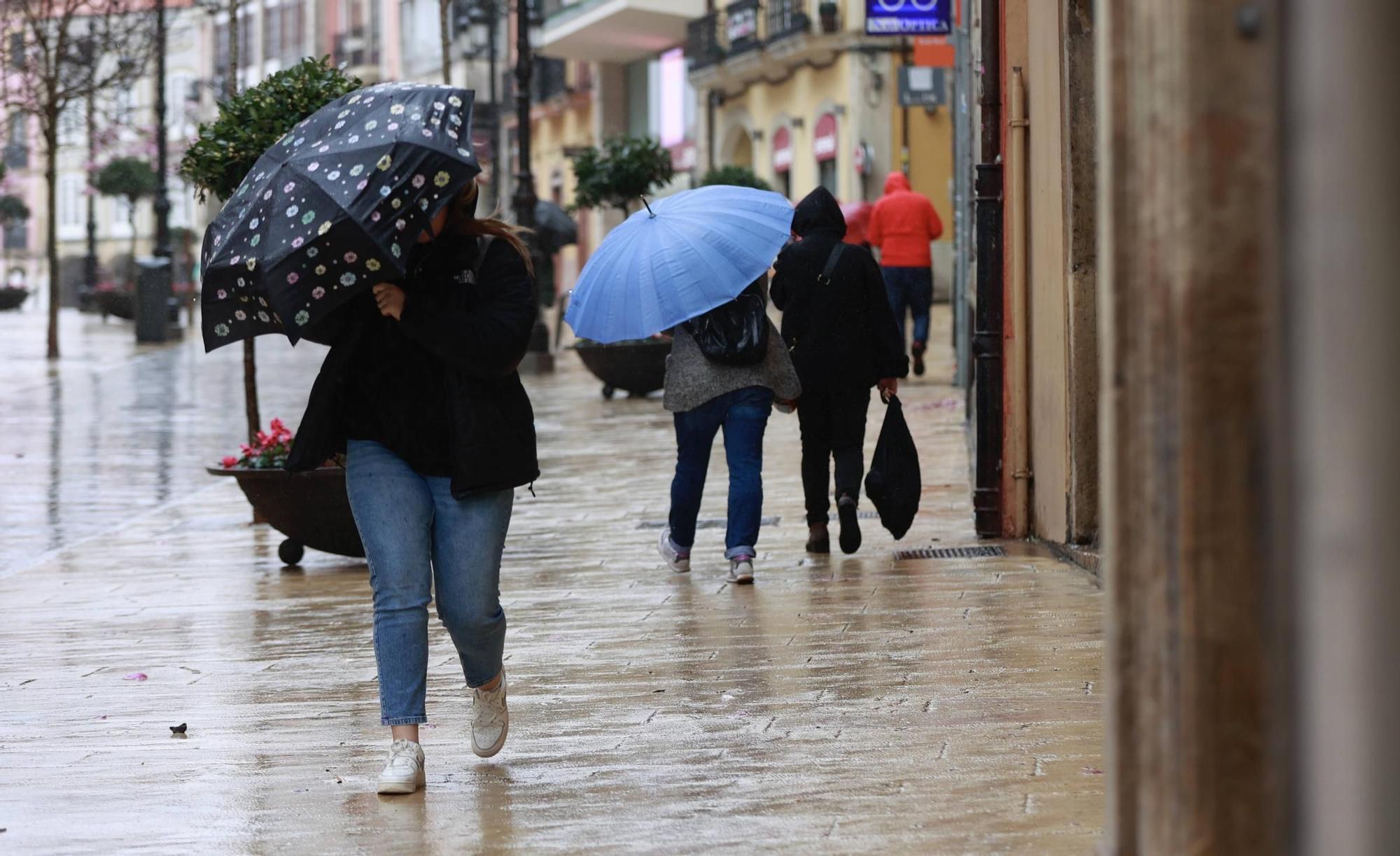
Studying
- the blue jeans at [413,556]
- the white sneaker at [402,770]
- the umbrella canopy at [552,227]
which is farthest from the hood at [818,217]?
the umbrella canopy at [552,227]

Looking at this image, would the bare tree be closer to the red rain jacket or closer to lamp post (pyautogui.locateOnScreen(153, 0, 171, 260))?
lamp post (pyautogui.locateOnScreen(153, 0, 171, 260))

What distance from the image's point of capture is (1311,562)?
242cm

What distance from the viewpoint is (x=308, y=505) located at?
30.8 ft

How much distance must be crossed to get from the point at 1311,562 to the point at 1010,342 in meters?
7.42

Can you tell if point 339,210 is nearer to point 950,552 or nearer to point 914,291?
point 950,552

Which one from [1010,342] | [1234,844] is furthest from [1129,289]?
[1010,342]

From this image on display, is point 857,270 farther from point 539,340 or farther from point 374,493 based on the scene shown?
point 539,340

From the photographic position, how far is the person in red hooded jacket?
19.2 meters

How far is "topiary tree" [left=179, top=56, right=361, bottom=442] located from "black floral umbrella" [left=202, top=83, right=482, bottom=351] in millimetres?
4680

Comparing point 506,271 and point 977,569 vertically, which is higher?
point 506,271

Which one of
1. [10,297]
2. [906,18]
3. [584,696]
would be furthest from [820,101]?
[584,696]

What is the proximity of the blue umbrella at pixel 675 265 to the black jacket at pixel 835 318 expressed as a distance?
65 centimetres

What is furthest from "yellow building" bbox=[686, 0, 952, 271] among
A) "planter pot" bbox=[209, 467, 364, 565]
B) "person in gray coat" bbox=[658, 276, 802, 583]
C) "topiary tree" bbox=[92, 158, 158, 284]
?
"person in gray coat" bbox=[658, 276, 802, 583]

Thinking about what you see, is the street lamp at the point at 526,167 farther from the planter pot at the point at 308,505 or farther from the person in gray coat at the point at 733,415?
the person in gray coat at the point at 733,415
